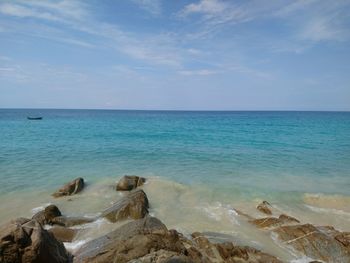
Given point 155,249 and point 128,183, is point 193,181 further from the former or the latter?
point 155,249

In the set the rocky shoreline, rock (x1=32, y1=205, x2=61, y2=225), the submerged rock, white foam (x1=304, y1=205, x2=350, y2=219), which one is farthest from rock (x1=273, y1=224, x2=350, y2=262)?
rock (x1=32, y1=205, x2=61, y2=225)

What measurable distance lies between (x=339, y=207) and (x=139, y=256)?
11.0 metres

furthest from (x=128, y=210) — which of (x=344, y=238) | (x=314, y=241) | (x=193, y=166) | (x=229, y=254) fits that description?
(x=193, y=166)

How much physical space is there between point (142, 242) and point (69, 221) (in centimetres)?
512

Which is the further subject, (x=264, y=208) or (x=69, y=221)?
(x=264, y=208)

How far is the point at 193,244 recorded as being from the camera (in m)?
8.00

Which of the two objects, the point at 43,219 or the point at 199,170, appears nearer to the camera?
the point at 43,219

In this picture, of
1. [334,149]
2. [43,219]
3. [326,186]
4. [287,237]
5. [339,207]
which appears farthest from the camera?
[334,149]

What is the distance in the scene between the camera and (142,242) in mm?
6629

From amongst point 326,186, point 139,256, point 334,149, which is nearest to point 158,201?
point 139,256

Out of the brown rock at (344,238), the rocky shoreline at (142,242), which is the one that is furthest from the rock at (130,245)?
the brown rock at (344,238)

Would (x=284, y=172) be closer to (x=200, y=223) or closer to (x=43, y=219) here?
(x=200, y=223)

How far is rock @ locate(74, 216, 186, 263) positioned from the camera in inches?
252

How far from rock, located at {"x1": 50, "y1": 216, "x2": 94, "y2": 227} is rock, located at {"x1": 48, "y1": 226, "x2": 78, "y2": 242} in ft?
1.22
